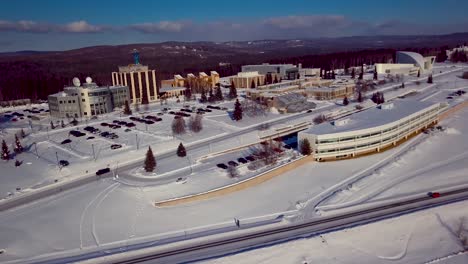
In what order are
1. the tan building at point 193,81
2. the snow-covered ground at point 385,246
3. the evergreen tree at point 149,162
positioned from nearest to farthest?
the snow-covered ground at point 385,246
the evergreen tree at point 149,162
the tan building at point 193,81

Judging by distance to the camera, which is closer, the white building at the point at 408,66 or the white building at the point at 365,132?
the white building at the point at 365,132

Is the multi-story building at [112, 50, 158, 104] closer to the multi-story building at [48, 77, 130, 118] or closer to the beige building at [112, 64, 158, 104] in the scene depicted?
the beige building at [112, 64, 158, 104]

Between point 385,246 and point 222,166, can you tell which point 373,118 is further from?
point 385,246

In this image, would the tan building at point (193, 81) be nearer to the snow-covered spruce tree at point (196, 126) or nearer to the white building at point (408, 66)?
the snow-covered spruce tree at point (196, 126)

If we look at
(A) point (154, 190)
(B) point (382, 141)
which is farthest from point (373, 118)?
(A) point (154, 190)

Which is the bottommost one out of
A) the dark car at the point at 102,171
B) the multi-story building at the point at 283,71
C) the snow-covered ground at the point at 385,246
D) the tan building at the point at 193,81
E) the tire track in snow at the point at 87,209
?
the snow-covered ground at the point at 385,246

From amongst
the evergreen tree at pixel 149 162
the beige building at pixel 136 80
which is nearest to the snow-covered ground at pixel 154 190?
the evergreen tree at pixel 149 162
